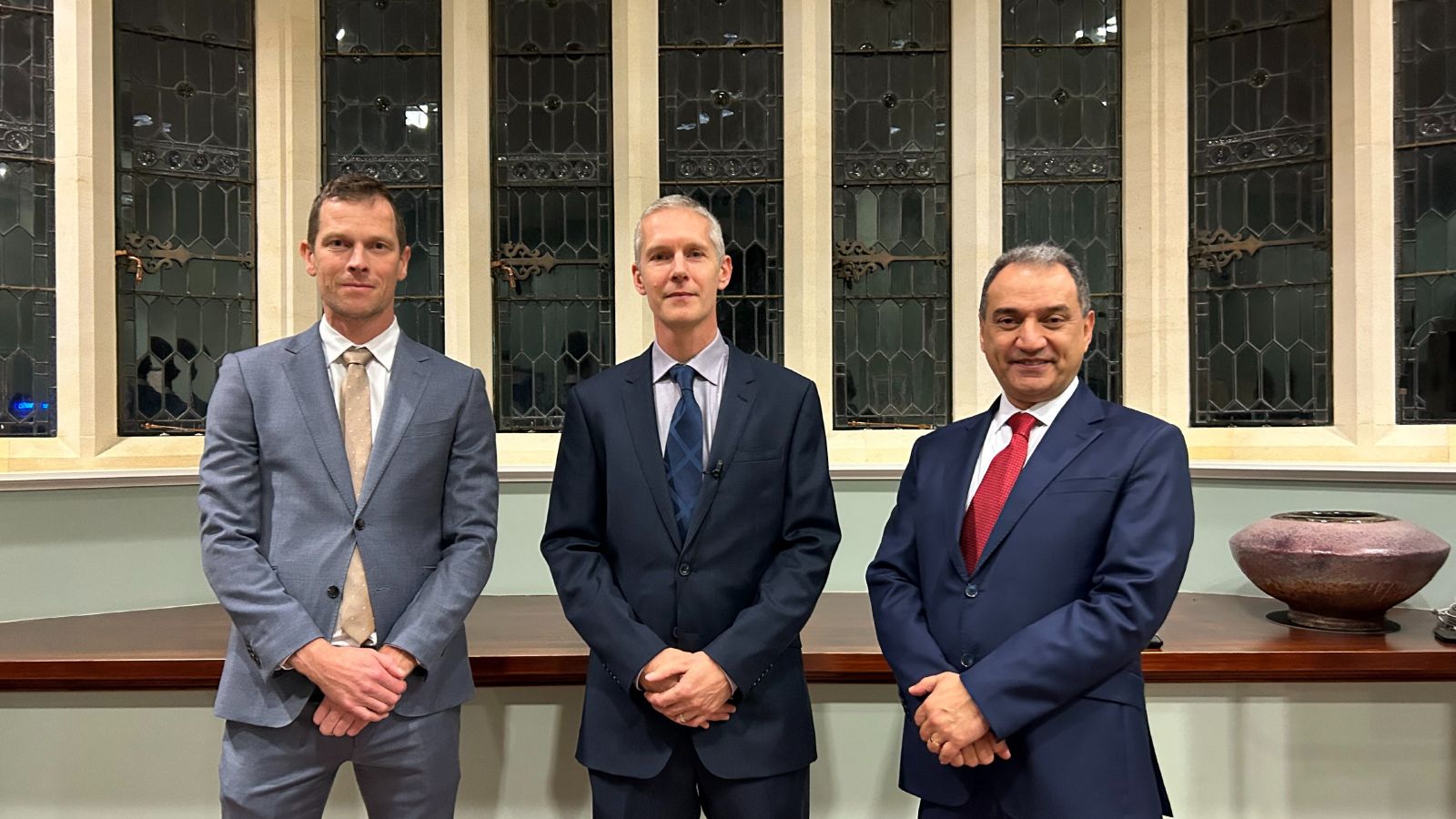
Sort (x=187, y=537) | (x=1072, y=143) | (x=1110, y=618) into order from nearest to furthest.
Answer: (x=1110, y=618)
(x=187, y=537)
(x=1072, y=143)

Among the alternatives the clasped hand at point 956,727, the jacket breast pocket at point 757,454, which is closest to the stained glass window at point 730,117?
the jacket breast pocket at point 757,454

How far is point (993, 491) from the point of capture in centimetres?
164

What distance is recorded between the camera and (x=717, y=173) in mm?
3855

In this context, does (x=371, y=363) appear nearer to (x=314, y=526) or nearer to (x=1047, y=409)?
(x=314, y=526)

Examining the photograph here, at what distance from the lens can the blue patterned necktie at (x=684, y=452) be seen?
1.73 meters

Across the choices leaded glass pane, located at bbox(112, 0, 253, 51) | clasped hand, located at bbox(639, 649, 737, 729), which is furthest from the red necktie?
leaded glass pane, located at bbox(112, 0, 253, 51)

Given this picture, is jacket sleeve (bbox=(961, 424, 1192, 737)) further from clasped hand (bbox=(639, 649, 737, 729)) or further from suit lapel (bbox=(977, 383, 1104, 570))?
clasped hand (bbox=(639, 649, 737, 729))

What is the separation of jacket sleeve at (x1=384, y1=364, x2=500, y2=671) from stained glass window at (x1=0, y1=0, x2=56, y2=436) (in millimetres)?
2395

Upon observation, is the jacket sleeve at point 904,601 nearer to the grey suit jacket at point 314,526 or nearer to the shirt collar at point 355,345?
the grey suit jacket at point 314,526

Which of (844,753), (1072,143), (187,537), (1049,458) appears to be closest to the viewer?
(1049,458)

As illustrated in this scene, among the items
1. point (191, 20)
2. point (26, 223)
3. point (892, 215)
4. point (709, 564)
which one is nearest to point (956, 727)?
point (709, 564)

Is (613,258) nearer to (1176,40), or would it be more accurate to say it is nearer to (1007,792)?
(1176,40)

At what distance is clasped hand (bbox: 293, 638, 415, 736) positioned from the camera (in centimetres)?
160

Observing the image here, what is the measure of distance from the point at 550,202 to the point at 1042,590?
287cm
